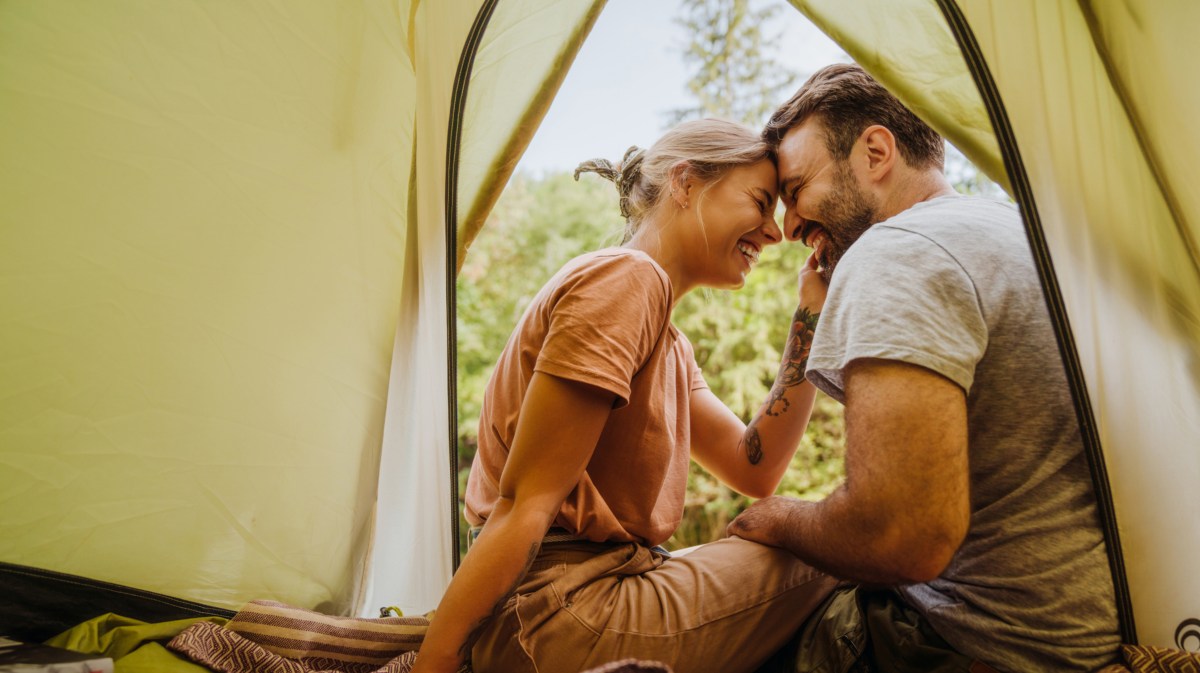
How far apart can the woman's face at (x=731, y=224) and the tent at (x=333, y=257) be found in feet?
1.02

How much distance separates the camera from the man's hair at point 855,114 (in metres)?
1.41

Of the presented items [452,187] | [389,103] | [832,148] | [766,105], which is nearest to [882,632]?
[832,148]

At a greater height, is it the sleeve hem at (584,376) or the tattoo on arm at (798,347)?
the sleeve hem at (584,376)

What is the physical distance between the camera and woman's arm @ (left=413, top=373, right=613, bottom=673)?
988 mm

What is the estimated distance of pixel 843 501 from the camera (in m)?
0.98

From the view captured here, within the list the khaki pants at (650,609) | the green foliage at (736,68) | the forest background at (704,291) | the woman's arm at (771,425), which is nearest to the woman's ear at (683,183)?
the woman's arm at (771,425)

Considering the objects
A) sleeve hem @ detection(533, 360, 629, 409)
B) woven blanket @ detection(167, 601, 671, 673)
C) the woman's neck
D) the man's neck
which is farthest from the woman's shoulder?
woven blanket @ detection(167, 601, 671, 673)

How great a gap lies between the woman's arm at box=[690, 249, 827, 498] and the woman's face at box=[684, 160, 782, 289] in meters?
0.15

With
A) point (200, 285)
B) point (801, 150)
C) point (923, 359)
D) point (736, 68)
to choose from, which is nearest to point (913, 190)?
point (801, 150)

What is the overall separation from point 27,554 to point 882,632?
1.28 metres

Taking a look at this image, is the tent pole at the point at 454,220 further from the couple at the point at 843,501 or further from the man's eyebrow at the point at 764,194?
the man's eyebrow at the point at 764,194

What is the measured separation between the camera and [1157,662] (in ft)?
2.94

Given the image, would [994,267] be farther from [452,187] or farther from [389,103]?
[389,103]

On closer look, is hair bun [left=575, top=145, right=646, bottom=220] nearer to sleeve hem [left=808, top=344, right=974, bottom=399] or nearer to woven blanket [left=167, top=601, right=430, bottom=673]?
sleeve hem [left=808, top=344, right=974, bottom=399]
